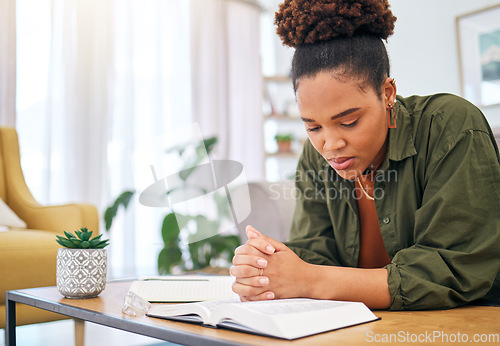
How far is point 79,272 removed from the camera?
1.05 metres

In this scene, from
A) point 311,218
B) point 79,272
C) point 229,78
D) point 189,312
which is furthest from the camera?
point 229,78

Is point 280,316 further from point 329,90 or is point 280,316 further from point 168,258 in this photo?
point 168,258

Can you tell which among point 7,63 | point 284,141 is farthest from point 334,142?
point 284,141

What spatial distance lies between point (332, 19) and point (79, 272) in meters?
0.74

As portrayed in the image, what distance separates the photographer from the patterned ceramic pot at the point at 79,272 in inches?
41.2

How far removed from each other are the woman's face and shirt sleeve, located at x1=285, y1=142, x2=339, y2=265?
264mm

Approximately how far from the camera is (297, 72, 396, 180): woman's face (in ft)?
2.98

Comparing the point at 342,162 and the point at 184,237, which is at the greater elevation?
the point at 342,162

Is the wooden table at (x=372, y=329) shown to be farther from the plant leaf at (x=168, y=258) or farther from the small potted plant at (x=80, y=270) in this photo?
the plant leaf at (x=168, y=258)

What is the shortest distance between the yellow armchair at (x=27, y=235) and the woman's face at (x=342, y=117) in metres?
1.16

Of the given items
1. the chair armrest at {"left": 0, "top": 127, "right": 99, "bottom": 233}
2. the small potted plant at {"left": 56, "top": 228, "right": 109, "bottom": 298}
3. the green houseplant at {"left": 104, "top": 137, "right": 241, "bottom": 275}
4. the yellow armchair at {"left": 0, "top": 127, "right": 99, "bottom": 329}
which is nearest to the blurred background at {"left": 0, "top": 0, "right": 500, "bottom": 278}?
the green houseplant at {"left": 104, "top": 137, "right": 241, "bottom": 275}

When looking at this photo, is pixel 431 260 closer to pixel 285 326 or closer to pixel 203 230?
pixel 285 326

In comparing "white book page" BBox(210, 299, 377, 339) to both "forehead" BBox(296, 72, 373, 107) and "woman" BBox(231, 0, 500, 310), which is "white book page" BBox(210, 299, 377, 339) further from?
"forehead" BBox(296, 72, 373, 107)

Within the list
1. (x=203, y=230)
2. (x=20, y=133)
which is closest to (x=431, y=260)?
(x=203, y=230)
